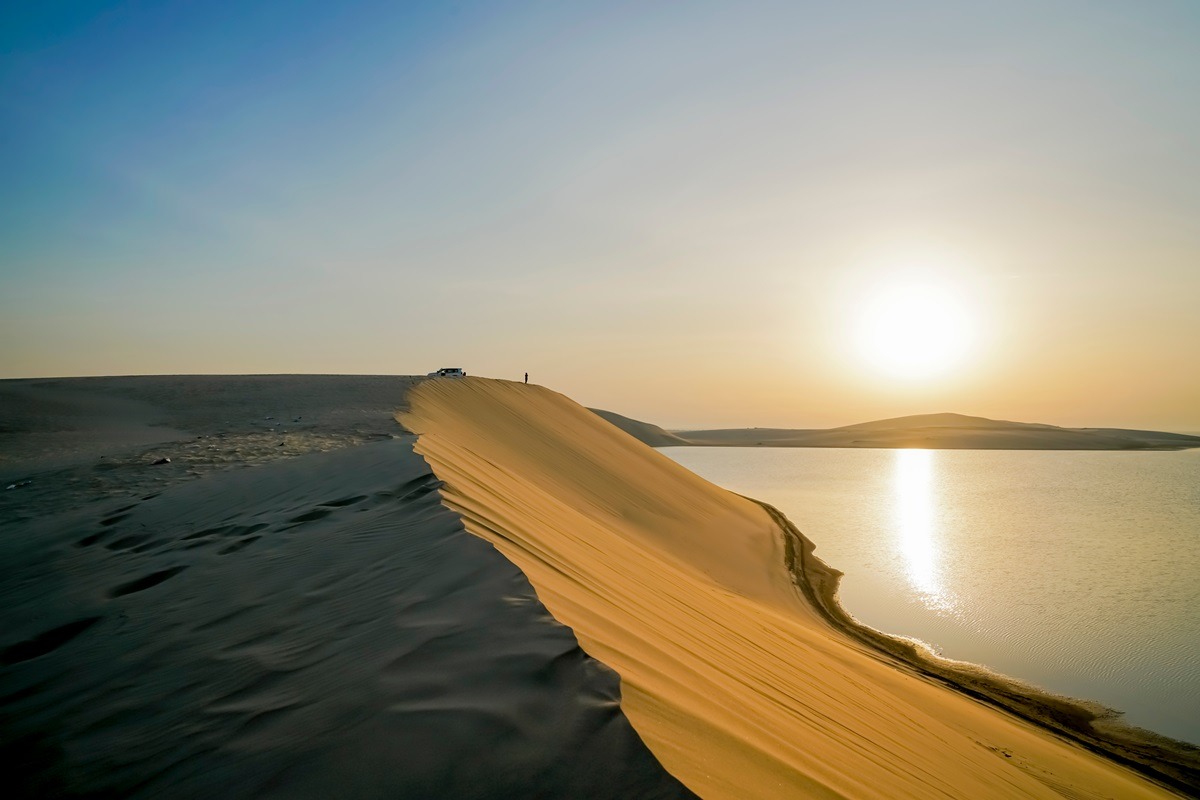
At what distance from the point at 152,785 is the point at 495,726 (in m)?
1.09

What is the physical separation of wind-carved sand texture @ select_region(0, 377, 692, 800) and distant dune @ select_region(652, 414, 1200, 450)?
256 ft

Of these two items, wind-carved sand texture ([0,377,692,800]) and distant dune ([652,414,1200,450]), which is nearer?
wind-carved sand texture ([0,377,692,800])

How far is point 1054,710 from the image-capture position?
707 cm

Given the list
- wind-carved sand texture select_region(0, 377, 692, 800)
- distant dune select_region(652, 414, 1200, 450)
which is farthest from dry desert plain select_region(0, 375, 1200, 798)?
distant dune select_region(652, 414, 1200, 450)

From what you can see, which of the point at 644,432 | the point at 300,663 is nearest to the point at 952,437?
→ the point at 644,432

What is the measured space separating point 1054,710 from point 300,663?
817 centimetres

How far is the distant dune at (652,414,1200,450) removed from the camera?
79250 millimetres

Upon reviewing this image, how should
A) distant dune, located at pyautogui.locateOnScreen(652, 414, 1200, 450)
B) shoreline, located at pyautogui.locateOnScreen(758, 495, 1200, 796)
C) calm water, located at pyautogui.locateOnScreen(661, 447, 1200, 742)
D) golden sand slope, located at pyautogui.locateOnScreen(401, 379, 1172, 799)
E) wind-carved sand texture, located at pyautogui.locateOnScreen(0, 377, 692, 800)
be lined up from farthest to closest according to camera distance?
distant dune, located at pyautogui.locateOnScreen(652, 414, 1200, 450) < calm water, located at pyautogui.locateOnScreen(661, 447, 1200, 742) < shoreline, located at pyautogui.locateOnScreen(758, 495, 1200, 796) < golden sand slope, located at pyautogui.locateOnScreen(401, 379, 1172, 799) < wind-carved sand texture, located at pyautogui.locateOnScreen(0, 377, 692, 800)

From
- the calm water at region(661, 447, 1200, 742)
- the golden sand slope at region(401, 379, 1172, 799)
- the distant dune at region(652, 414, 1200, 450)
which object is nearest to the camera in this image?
A: the golden sand slope at region(401, 379, 1172, 799)

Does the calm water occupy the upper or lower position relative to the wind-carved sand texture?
lower

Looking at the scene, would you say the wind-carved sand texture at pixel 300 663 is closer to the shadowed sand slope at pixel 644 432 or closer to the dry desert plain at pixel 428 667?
the dry desert plain at pixel 428 667

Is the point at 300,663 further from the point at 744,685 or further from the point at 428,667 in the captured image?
the point at 744,685

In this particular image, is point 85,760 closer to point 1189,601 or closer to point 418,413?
point 418,413

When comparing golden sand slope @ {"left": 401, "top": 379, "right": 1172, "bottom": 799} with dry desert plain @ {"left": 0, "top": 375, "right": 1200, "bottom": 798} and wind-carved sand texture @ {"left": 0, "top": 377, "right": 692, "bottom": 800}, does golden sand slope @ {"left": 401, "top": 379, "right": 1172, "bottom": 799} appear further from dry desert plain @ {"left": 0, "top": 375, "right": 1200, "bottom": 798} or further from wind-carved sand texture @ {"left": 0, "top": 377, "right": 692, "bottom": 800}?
wind-carved sand texture @ {"left": 0, "top": 377, "right": 692, "bottom": 800}
